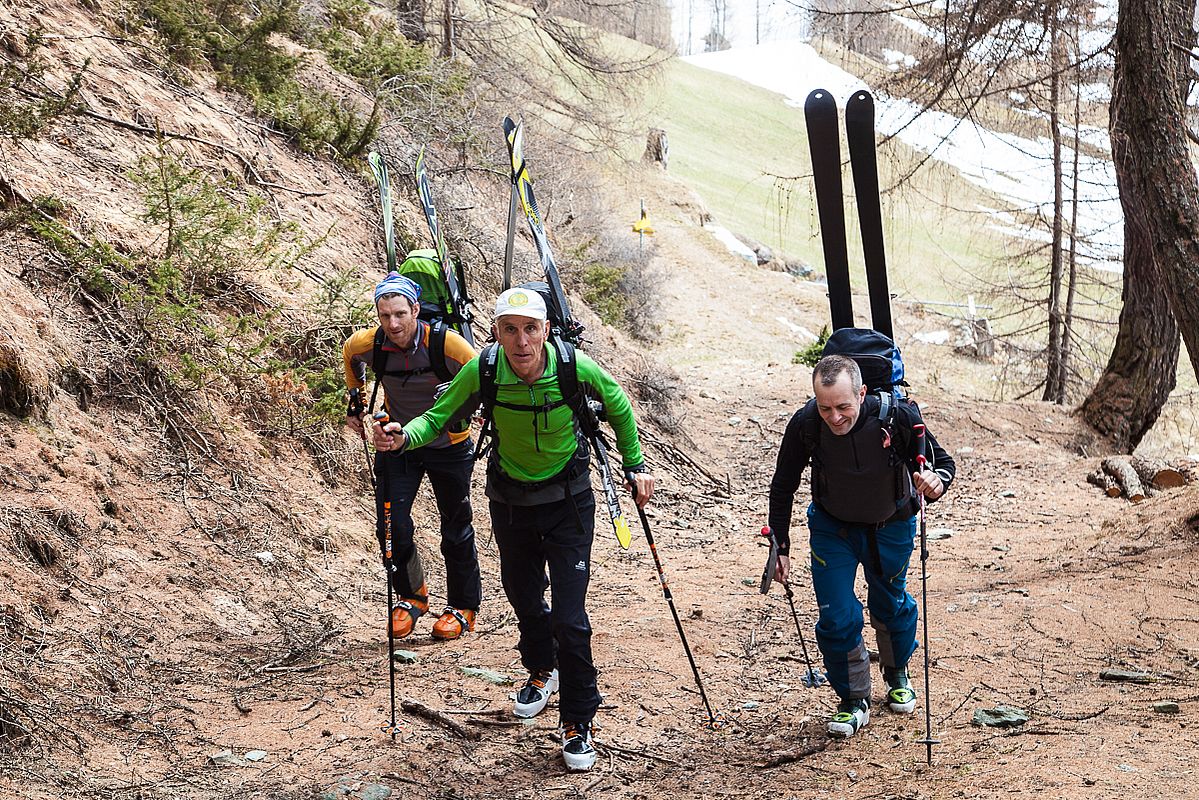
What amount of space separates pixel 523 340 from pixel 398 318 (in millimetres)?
1557

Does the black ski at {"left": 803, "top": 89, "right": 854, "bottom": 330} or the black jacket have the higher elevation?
the black ski at {"left": 803, "top": 89, "right": 854, "bottom": 330}

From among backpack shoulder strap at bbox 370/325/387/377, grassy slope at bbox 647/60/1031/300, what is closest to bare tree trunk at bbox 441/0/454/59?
grassy slope at bbox 647/60/1031/300

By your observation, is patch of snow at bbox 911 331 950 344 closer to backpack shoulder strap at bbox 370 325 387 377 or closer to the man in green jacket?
backpack shoulder strap at bbox 370 325 387 377

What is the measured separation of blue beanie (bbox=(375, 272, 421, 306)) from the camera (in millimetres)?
6262

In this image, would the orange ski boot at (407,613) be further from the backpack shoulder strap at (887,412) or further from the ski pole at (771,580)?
the backpack shoulder strap at (887,412)

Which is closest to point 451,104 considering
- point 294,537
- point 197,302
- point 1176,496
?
point 197,302

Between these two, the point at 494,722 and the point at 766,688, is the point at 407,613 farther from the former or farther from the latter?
the point at 766,688

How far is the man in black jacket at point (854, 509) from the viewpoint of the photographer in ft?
17.7

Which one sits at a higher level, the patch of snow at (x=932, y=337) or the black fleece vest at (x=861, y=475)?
the black fleece vest at (x=861, y=475)

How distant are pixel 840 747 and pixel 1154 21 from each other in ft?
19.9

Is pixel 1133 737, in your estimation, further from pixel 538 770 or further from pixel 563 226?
pixel 563 226

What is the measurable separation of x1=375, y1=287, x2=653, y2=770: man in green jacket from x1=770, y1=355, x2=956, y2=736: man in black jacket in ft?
3.10

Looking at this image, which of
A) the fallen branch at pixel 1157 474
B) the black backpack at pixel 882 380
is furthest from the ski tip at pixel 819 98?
the fallen branch at pixel 1157 474

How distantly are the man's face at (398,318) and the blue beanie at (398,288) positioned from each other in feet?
0.12
